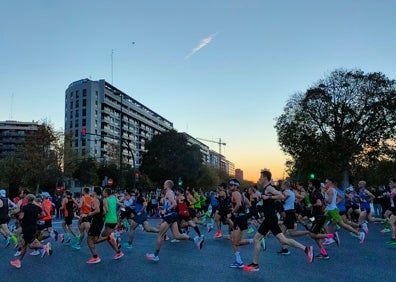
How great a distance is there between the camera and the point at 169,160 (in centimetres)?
6356

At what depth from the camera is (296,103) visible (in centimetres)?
4438

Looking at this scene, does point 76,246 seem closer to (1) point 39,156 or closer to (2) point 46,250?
(2) point 46,250

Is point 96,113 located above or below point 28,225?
above

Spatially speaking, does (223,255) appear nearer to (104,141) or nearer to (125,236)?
(125,236)

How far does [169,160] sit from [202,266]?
54.6 meters

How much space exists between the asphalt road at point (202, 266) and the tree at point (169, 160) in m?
50.7

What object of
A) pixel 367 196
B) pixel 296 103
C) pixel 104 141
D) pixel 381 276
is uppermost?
pixel 104 141

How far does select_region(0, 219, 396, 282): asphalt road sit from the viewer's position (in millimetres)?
7949

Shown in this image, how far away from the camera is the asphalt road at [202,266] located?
7.95m

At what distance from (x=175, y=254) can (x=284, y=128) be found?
34051 mm

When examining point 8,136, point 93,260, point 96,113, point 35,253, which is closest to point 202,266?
point 93,260

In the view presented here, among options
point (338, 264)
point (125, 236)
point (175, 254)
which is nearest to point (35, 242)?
point (175, 254)

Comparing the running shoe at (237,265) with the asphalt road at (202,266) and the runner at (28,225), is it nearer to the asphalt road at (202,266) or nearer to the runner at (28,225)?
the asphalt road at (202,266)

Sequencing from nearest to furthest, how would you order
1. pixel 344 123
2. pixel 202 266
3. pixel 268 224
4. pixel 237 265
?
pixel 268 224 < pixel 237 265 < pixel 202 266 < pixel 344 123
